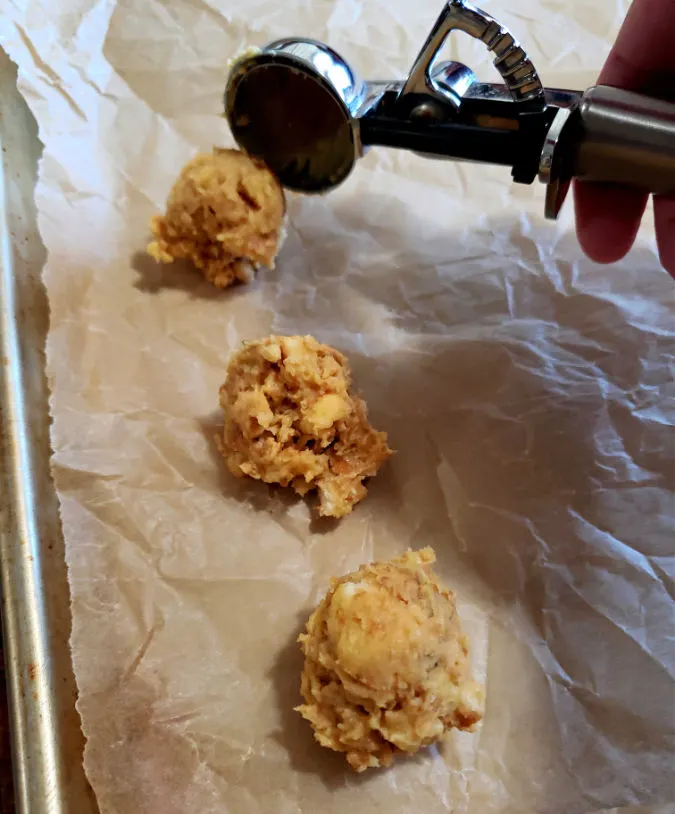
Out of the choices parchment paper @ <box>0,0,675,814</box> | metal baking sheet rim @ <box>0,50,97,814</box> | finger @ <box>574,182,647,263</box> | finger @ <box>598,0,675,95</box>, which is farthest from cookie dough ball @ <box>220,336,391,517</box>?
finger @ <box>598,0,675,95</box>

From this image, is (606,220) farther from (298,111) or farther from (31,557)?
(31,557)

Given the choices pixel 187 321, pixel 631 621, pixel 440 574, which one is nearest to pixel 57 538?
pixel 187 321

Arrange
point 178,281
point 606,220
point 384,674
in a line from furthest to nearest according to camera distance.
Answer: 1. point 178,281
2. point 606,220
3. point 384,674

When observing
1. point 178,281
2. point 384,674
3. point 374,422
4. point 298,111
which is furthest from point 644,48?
point 384,674

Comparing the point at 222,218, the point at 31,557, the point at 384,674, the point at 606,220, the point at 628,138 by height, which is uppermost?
the point at 628,138

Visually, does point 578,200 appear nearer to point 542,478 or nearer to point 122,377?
point 542,478

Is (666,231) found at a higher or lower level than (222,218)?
higher
